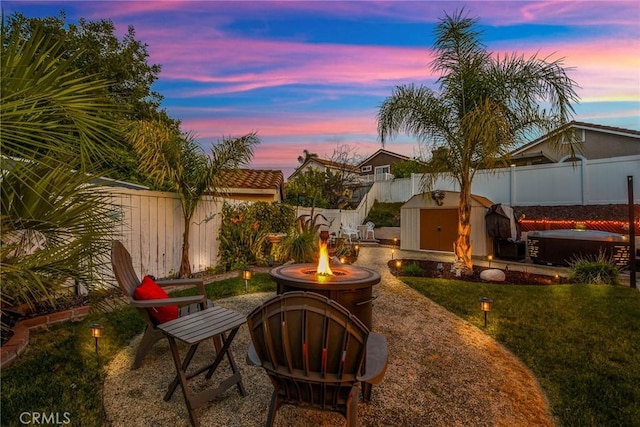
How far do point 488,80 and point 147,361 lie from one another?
7.88 m

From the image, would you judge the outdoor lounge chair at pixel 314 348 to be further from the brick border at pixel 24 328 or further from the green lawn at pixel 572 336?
the brick border at pixel 24 328

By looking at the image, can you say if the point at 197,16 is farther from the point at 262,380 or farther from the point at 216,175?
the point at 262,380

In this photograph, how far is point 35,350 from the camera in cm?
316

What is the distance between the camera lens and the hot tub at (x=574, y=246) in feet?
23.8

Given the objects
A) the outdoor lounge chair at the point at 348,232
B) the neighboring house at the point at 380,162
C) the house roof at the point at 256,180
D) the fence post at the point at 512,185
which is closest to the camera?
the house roof at the point at 256,180

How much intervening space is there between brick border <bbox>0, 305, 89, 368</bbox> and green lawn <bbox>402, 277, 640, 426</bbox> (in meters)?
4.84

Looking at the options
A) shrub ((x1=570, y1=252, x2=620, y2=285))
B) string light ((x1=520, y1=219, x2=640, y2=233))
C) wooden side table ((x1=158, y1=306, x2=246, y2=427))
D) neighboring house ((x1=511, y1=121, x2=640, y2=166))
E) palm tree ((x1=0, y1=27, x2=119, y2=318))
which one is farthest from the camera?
neighboring house ((x1=511, y1=121, x2=640, y2=166))

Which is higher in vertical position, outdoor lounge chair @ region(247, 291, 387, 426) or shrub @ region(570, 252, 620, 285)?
outdoor lounge chair @ region(247, 291, 387, 426)

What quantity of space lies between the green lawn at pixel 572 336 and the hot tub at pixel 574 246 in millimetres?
2456

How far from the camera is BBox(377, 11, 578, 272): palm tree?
620cm

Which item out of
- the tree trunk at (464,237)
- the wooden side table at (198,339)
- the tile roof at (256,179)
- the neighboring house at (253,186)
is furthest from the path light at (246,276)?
the tile roof at (256,179)

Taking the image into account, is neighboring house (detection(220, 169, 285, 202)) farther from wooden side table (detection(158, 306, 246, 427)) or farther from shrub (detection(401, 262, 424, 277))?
wooden side table (detection(158, 306, 246, 427))

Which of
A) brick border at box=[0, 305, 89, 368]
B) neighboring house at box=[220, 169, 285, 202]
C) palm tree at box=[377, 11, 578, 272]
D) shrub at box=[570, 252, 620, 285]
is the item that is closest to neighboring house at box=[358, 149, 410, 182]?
neighboring house at box=[220, 169, 285, 202]

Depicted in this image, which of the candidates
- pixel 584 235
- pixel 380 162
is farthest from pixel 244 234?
pixel 380 162
